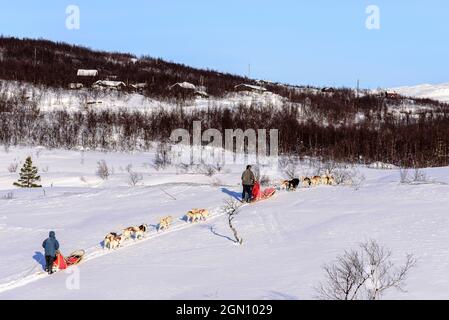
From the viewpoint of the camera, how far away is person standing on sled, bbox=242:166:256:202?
658 inches

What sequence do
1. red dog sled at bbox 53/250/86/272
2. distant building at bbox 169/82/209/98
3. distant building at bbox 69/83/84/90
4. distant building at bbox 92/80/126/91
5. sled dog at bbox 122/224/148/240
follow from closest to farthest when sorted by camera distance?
1. red dog sled at bbox 53/250/86/272
2. sled dog at bbox 122/224/148/240
3. distant building at bbox 69/83/84/90
4. distant building at bbox 92/80/126/91
5. distant building at bbox 169/82/209/98

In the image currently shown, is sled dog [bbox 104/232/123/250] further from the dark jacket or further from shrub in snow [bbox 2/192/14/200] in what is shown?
shrub in snow [bbox 2/192/14/200]

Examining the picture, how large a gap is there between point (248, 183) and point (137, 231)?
4545 millimetres

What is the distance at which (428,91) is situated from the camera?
12950 centimetres

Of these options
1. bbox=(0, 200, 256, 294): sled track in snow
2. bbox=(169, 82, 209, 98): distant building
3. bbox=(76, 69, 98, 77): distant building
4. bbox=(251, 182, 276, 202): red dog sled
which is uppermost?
bbox=(76, 69, 98, 77): distant building

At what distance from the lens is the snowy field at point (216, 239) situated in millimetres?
9359

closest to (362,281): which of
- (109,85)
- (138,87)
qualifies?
(109,85)

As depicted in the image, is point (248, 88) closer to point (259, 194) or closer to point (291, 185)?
point (291, 185)

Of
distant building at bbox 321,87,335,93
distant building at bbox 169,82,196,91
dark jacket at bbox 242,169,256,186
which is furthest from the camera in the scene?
distant building at bbox 321,87,335,93

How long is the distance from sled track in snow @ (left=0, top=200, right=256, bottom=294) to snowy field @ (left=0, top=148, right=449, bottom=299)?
24mm

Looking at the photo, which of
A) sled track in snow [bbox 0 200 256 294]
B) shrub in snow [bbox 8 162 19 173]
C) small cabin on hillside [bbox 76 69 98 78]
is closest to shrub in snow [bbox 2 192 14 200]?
sled track in snow [bbox 0 200 256 294]

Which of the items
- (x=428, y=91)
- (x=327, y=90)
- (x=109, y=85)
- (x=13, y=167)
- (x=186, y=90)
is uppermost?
(x=428, y=91)

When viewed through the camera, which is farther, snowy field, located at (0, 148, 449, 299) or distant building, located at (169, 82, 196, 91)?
distant building, located at (169, 82, 196, 91)
